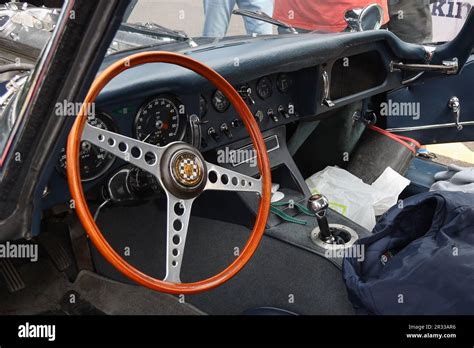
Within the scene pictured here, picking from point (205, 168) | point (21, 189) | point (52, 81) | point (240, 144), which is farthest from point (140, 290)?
point (52, 81)

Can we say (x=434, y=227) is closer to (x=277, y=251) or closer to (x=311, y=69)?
(x=277, y=251)

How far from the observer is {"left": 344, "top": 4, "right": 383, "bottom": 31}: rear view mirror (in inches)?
102

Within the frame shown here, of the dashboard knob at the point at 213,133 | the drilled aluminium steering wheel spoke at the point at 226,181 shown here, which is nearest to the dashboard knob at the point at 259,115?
the dashboard knob at the point at 213,133

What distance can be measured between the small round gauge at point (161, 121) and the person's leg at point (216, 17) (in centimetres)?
65

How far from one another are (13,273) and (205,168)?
1017 millimetres

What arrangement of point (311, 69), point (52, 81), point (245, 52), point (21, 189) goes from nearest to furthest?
point (52, 81) → point (21, 189) → point (245, 52) → point (311, 69)

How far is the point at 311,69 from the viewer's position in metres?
2.37

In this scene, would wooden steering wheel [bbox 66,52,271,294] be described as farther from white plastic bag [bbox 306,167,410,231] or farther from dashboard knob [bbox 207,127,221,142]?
white plastic bag [bbox 306,167,410,231]

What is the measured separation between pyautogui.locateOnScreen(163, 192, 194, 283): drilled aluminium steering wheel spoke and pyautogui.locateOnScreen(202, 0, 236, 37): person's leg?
107 centimetres

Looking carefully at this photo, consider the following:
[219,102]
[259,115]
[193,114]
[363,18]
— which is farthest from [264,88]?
[363,18]

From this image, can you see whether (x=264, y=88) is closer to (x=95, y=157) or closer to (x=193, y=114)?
(x=193, y=114)

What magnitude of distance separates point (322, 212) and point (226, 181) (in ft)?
1.56

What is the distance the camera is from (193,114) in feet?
6.43

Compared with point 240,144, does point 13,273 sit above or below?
below
